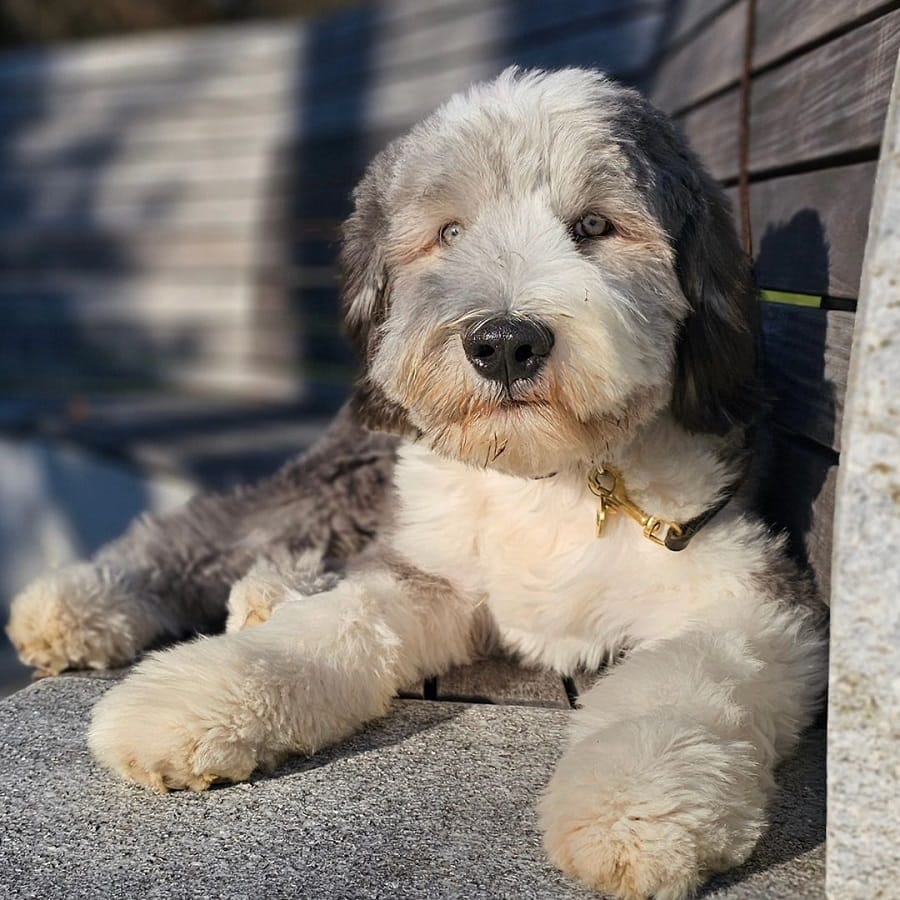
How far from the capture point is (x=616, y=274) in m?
2.34

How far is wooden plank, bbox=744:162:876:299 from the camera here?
2.41m

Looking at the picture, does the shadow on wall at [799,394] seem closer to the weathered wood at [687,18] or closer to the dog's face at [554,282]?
the dog's face at [554,282]

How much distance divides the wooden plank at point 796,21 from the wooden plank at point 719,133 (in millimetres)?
235

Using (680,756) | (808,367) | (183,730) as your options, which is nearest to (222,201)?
(808,367)

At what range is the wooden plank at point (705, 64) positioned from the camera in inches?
142

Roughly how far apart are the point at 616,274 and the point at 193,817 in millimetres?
1320

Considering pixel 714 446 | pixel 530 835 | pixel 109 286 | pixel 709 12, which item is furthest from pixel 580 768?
pixel 109 286

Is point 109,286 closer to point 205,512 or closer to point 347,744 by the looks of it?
point 205,512

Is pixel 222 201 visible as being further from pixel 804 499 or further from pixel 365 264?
pixel 804 499

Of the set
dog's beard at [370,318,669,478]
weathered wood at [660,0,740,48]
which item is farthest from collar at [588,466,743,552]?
weathered wood at [660,0,740,48]

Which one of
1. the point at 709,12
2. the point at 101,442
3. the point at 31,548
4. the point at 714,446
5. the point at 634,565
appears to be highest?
the point at 709,12

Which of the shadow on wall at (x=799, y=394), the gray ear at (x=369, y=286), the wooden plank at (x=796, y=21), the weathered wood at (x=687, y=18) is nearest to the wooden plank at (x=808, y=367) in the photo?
the shadow on wall at (x=799, y=394)

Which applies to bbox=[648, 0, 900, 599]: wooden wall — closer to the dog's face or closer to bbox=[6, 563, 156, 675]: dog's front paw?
the dog's face

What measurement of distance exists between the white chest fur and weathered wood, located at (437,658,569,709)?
5 cm
